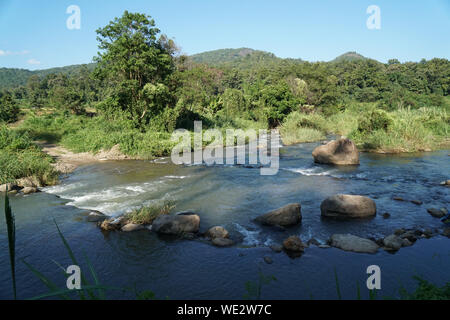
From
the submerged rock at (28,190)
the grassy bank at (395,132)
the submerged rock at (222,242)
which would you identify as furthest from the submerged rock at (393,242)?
the grassy bank at (395,132)

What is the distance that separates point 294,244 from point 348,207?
2.65 meters

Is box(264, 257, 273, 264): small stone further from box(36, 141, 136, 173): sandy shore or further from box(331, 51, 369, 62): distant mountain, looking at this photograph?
box(331, 51, 369, 62): distant mountain

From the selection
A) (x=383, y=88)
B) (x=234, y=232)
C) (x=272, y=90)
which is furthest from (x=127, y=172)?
(x=383, y=88)

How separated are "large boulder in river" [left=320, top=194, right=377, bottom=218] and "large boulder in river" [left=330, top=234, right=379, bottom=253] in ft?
5.11

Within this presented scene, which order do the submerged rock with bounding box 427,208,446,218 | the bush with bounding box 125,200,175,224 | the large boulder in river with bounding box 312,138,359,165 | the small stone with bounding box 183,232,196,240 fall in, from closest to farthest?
Result: the small stone with bounding box 183,232,196,240 < the bush with bounding box 125,200,175,224 < the submerged rock with bounding box 427,208,446,218 < the large boulder in river with bounding box 312,138,359,165

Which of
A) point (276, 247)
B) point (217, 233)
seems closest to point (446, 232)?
point (276, 247)

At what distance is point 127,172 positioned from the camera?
589 inches

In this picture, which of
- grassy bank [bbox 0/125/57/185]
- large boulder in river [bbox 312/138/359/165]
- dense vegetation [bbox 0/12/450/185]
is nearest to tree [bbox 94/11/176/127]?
dense vegetation [bbox 0/12/450/185]

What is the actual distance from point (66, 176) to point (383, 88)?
49504mm

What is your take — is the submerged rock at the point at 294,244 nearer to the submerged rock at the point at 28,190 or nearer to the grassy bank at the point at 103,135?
the submerged rock at the point at 28,190

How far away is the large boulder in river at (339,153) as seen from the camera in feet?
50.3

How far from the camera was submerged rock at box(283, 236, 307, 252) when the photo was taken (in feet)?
21.9

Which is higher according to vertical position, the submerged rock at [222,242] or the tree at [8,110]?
the tree at [8,110]

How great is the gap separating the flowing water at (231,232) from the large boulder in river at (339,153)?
805 millimetres
